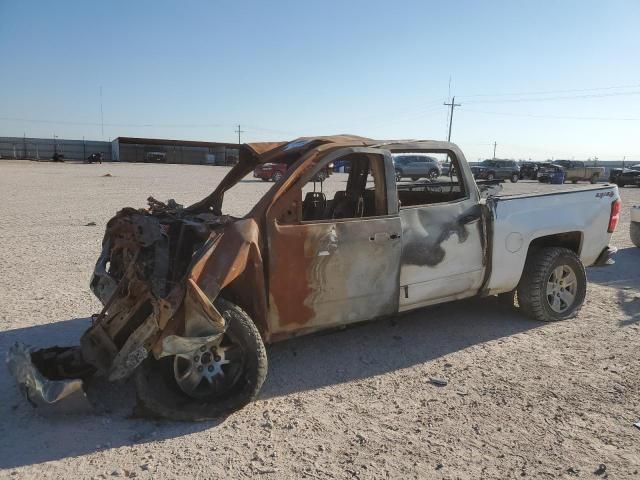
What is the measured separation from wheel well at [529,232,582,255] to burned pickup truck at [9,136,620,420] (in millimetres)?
201

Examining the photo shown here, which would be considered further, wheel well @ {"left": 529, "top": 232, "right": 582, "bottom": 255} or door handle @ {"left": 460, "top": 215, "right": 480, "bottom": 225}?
wheel well @ {"left": 529, "top": 232, "right": 582, "bottom": 255}

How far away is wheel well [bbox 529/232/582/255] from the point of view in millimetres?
5367

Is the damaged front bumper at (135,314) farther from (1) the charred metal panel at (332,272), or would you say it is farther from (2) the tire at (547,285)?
(2) the tire at (547,285)

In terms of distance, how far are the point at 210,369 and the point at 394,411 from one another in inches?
51.5

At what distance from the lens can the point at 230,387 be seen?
135 inches

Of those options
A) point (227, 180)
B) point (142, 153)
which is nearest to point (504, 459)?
point (227, 180)

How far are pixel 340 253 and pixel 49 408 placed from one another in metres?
2.26

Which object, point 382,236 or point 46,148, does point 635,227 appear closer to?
point 382,236

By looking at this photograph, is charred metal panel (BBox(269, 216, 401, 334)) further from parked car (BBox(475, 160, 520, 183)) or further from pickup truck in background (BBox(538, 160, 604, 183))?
parked car (BBox(475, 160, 520, 183))

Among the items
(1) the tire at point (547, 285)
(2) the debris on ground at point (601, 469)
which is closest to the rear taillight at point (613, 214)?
(1) the tire at point (547, 285)

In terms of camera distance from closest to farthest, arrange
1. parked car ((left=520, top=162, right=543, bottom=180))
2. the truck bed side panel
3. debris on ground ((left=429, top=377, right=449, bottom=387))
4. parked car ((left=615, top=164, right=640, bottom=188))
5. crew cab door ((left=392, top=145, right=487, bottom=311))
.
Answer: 1. debris on ground ((left=429, top=377, right=449, bottom=387))
2. crew cab door ((left=392, top=145, right=487, bottom=311))
3. the truck bed side panel
4. parked car ((left=615, top=164, right=640, bottom=188))
5. parked car ((left=520, top=162, right=543, bottom=180))

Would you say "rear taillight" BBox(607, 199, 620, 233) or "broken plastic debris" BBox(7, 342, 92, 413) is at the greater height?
"rear taillight" BBox(607, 199, 620, 233)

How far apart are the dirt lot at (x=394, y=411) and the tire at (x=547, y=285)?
0.15 m

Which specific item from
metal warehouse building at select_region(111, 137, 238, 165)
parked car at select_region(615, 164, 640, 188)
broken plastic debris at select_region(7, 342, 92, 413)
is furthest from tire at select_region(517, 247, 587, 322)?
metal warehouse building at select_region(111, 137, 238, 165)
